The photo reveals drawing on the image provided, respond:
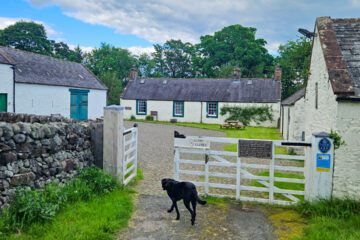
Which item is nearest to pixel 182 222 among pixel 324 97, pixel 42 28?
pixel 324 97

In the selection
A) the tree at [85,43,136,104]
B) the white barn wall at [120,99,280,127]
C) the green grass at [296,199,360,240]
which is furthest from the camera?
the tree at [85,43,136,104]

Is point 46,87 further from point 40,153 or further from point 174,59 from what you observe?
point 174,59

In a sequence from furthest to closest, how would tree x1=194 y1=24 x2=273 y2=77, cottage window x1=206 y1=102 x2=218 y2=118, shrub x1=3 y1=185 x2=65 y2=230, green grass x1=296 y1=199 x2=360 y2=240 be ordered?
tree x1=194 y1=24 x2=273 y2=77
cottage window x1=206 y1=102 x2=218 y2=118
green grass x1=296 y1=199 x2=360 y2=240
shrub x1=3 y1=185 x2=65 y2=230

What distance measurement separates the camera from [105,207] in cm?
665

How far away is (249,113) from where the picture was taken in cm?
3325

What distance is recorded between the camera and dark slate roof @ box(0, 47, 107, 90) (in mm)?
22422

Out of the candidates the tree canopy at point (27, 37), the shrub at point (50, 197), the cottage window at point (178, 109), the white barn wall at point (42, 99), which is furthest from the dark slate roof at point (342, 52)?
the tree canopy at point (27, 37)

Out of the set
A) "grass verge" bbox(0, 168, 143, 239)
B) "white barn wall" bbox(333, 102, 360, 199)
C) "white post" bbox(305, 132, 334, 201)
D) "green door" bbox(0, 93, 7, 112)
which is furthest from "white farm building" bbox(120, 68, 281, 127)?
"grass verge" bbox(0, 168, 143, 239)

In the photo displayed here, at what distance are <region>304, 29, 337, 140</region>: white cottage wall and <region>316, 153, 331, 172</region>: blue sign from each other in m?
1.02

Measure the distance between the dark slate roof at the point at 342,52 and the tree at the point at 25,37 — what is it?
191ft

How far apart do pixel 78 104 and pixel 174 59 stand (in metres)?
46.6

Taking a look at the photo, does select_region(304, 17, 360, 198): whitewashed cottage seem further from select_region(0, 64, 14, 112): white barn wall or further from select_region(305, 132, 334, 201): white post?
select_region(0, 64, 14, 112): white barn wall

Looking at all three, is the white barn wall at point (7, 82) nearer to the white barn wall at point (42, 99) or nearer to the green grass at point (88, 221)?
the white barn wall at point (42, 99)

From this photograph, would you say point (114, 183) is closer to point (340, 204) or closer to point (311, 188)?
point (311, 188)
